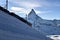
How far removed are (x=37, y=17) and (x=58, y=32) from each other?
14.6 ft

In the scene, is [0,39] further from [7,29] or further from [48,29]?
[48,29]

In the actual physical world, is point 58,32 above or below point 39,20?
below

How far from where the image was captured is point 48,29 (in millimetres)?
25984

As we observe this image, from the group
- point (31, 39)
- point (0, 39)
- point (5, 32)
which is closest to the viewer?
point (0, 39)

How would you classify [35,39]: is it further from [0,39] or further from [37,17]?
[37,17]

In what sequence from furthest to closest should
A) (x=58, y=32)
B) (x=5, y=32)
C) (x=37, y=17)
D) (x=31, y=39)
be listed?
(x=37, y=17) < (x=58, y=32) < (x=31, y=39) < (x=5, y=32)

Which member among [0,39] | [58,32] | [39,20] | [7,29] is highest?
[39,20]

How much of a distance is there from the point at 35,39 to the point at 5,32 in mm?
518

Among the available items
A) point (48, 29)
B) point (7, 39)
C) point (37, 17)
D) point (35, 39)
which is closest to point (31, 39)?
point (35, 39)

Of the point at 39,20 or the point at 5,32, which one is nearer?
the point at 5,32

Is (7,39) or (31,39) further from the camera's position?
(31,39)

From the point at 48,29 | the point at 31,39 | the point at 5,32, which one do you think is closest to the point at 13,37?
the point at 5,32

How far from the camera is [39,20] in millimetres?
26672

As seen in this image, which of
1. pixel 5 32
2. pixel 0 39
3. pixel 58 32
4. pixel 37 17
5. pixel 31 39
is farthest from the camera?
pixel 37 17
